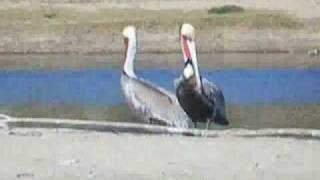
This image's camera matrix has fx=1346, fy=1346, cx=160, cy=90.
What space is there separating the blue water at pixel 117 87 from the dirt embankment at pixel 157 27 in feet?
58.0

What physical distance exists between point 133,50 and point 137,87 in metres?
1.51

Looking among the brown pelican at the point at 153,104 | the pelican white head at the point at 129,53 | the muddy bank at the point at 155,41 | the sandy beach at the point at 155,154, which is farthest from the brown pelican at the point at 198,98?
the muddy bank at the point at 155,41

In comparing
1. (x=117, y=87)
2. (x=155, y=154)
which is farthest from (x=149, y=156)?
(x=117, y=87)

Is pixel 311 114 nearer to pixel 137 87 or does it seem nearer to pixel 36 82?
pixel 137 87

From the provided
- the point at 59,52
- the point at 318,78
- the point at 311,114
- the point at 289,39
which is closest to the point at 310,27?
the point at 289,39

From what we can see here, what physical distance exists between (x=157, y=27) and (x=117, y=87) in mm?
25907

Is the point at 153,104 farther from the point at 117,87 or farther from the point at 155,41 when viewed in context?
the point at 155,41

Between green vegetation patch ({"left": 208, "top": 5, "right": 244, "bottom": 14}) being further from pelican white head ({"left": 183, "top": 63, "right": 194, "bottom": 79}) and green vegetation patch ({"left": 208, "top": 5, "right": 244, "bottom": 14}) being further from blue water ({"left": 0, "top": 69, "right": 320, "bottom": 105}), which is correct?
pelican white head ({"left": 183, "top": 63, "right": 194, "bottom": 79})

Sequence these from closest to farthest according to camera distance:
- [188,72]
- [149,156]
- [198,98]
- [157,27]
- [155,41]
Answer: [149,156]
[198,98]
[188,72]
[155,41]
[157,27]

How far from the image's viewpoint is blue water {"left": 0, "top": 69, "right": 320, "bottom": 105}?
24.7 metres

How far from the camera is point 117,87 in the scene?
90.5 feet

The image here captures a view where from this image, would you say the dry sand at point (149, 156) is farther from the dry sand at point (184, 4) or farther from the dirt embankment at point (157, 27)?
the dry sand at point (184, 4)

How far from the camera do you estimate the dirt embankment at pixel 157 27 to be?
51.7m

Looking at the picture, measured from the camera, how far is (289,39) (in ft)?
171
